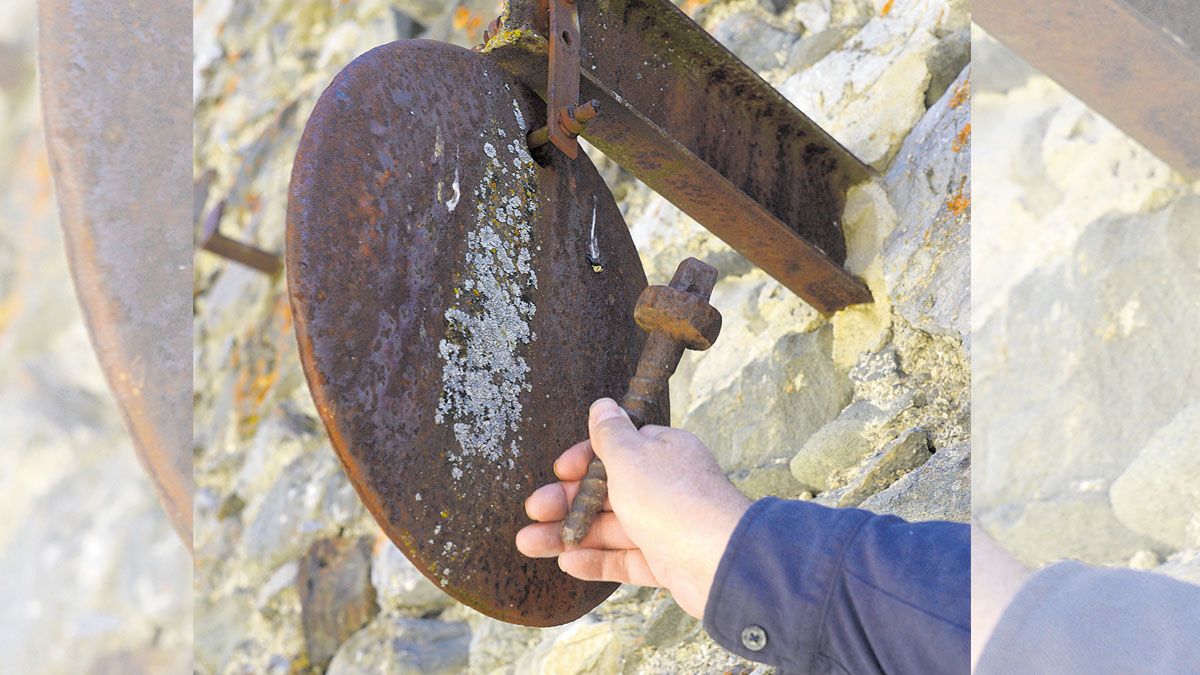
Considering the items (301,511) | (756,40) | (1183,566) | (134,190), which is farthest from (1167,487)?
(301,511)

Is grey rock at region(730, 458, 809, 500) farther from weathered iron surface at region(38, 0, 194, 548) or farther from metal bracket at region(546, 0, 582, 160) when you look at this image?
weathered iron surface at region(38, 0, 194, 548)

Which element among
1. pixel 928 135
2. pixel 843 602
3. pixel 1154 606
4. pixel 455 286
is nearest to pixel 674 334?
pixel 455 286

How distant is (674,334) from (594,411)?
121mm

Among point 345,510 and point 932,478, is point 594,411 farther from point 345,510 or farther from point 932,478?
point 345,510

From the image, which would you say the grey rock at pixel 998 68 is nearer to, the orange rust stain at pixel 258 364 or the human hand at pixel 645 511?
the human hand at pixel 645 511

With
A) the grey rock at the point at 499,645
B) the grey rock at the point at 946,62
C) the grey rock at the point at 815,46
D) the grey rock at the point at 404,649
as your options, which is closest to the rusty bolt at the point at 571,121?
the grey rock at the point at 946,62

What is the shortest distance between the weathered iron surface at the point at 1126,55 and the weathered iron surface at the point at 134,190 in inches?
43.4

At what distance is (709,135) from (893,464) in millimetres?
504

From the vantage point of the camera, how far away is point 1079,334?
5.61 ft

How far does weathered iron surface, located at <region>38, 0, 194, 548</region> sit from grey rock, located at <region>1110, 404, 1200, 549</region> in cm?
123

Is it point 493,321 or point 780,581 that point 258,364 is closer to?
point 493,321

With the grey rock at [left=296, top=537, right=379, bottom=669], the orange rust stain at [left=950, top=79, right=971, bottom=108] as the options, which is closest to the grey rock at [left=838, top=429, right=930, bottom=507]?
the orange rust stain at [left=950, top=79, right=971, bottom=108]

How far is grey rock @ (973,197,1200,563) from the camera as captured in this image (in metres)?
1.52

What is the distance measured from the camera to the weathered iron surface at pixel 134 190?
716 mm
